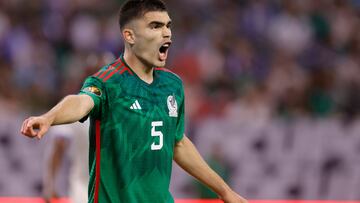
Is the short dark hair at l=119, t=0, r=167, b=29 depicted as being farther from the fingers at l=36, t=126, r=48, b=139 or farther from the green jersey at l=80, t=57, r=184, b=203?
the fingers at l=36, t=126, r=48, b=139

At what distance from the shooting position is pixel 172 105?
507 centimetres

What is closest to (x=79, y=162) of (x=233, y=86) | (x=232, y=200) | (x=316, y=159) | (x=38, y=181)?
(x=232, y=200)

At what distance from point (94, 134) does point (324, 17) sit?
8650 mm

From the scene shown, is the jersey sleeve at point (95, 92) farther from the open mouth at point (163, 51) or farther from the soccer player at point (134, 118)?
the open mouth at point (163, 51)

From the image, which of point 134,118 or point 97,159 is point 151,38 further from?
point 97,159

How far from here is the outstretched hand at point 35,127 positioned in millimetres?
3934

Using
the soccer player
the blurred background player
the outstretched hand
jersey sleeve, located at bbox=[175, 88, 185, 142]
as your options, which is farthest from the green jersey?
the blurred background player

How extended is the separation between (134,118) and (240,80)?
728 cm

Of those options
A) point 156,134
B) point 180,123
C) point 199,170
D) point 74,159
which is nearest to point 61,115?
point 156,134

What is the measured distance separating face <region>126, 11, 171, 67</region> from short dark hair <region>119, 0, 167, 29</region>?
0.08ft

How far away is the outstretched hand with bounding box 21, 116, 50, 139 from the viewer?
3934 millimetres

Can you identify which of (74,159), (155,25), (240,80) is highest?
(155,25)

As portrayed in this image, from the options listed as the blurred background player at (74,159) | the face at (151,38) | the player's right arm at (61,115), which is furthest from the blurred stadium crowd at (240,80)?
the player's right arm at (61,115)

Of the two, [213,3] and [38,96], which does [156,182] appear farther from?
[213,3]
